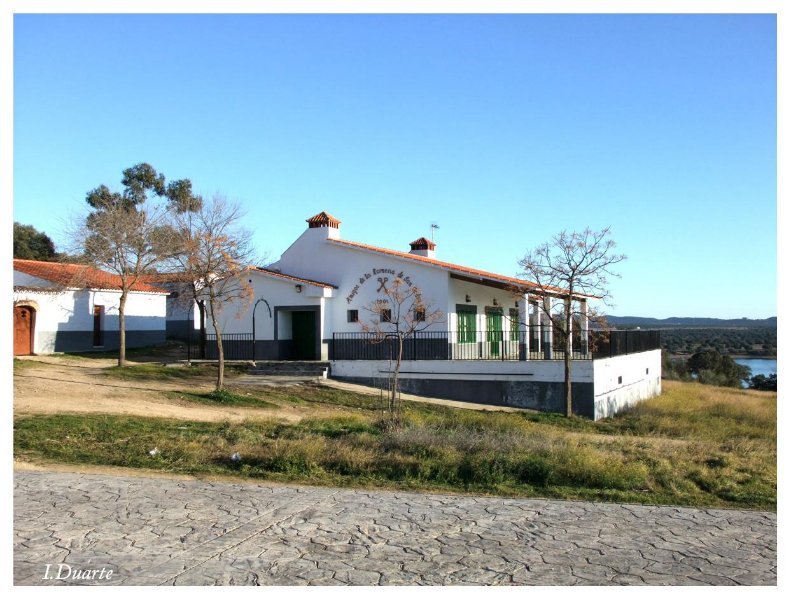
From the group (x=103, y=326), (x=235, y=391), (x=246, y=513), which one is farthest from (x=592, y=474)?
(x=103, y=326)

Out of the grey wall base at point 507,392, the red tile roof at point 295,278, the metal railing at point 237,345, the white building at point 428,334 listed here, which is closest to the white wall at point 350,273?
the white building at point 428,334

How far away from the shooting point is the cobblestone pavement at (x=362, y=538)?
5.95 meters

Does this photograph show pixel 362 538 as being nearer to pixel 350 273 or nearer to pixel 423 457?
pixel 423 457

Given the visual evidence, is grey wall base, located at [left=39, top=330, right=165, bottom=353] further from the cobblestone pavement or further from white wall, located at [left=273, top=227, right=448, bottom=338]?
the cobblestone pavement

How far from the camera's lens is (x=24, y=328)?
88.3ft

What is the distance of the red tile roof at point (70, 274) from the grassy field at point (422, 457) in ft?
49.8

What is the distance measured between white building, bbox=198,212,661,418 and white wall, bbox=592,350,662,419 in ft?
0.13

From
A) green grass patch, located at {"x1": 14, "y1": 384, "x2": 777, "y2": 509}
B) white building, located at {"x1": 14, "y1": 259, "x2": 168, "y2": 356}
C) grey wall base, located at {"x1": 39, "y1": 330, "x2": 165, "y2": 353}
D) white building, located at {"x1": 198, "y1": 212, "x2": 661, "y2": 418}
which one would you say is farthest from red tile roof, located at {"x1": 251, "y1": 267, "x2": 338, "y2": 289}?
green grass patch, located at {"x1": 14, "y1": 384, "x2": 777, "y2": 509}

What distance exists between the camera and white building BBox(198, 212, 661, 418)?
21.9 meters

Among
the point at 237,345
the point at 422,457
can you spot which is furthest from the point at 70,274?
the point at 422,457

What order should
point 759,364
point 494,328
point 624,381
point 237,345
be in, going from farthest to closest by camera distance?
point 759,364 → point 494,328 → point 237,345 → point 624,381

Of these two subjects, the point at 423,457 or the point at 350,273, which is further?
the point at 350,273

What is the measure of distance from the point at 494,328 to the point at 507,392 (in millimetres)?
7364

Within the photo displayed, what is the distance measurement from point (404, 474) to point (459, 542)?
10.4 ft
